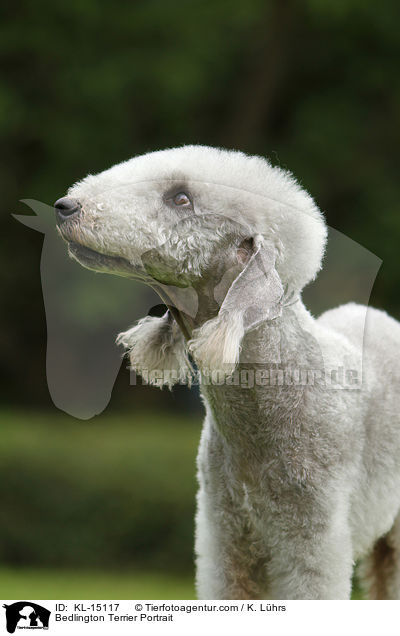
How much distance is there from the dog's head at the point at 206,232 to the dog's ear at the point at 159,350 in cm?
32

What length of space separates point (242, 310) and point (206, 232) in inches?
9.5

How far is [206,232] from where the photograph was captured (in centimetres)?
224

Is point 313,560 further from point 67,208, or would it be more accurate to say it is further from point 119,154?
point 119,154

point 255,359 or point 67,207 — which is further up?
point 67,207

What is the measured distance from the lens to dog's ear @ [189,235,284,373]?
7.07ft

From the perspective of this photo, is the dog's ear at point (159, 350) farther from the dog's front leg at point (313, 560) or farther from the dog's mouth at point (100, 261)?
the dog's front leg at point (313, 560)

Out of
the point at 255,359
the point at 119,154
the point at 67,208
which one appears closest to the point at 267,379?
the point at 255,359

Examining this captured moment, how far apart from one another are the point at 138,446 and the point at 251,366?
315cm

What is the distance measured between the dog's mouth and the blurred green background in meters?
1.85

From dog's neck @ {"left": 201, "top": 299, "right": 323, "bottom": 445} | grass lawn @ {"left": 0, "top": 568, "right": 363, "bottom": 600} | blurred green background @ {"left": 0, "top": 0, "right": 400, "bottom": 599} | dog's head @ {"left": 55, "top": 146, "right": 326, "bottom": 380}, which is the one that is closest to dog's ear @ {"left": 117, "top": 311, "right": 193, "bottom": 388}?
dog's neck @ {"left": 201, "top": 299, "right": 323, "bottom": 445}

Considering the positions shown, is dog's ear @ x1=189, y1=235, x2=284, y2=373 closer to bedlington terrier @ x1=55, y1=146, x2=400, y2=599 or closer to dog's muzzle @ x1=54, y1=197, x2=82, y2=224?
bedlington terrier @ x1=55, y1=146, x2=400, y2=599

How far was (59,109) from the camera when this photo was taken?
4969 millimetres

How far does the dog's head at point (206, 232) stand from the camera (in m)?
2.14
